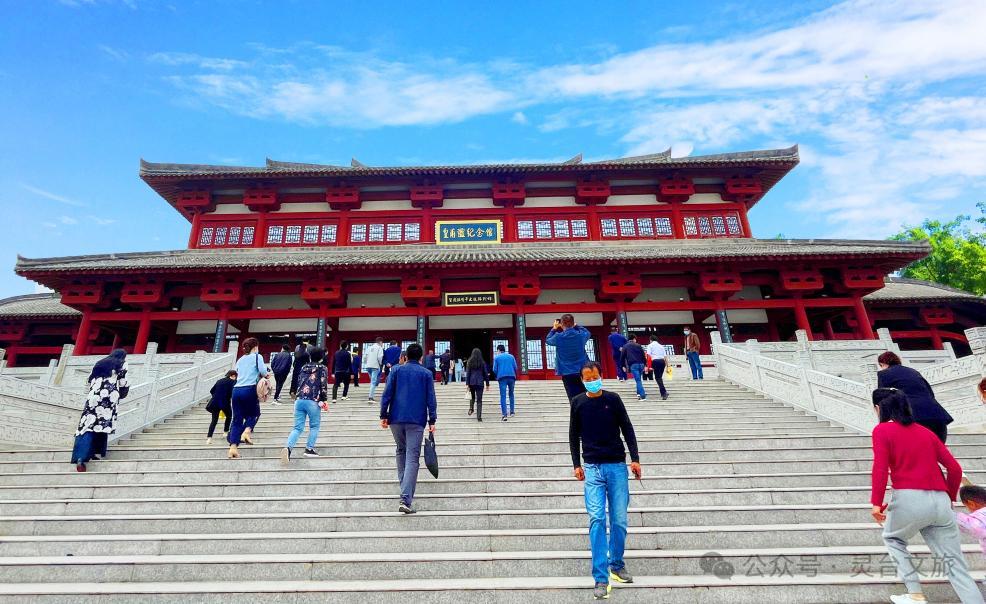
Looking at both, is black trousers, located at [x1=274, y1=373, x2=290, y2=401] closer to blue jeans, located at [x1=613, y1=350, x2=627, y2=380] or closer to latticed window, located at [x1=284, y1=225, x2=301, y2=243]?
blue jeans, located at [x1=613, y1=350, x2=627, y2=380]

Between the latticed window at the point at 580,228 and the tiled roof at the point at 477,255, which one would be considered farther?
the latticed window at the point at 580,228

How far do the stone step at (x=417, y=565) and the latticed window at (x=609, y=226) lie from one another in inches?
590

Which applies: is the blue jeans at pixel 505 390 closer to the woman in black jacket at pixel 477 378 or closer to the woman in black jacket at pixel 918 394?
the woman in black jacket at pixel 477 378

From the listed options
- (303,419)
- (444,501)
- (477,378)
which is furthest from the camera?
(477,378)

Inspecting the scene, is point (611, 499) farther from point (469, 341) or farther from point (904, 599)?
point (469, 341)

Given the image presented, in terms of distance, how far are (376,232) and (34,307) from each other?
1355 cm

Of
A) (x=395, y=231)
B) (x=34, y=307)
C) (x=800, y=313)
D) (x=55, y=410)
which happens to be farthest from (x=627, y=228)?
(x=34, y=307)

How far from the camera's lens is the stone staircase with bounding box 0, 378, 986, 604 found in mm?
3748

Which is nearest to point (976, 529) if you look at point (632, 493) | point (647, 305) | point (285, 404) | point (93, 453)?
point (632, 493)

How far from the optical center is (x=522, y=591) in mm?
3660

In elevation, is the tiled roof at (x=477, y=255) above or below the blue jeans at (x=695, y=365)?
above

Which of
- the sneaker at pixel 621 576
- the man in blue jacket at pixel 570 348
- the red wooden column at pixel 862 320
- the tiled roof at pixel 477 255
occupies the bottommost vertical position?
the sneaker at pixel 621 576

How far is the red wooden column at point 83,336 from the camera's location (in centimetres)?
1419

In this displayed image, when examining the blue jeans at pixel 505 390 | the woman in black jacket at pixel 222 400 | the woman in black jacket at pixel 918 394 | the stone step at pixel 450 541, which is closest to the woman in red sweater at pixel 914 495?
the stone step at pixel 450 541
